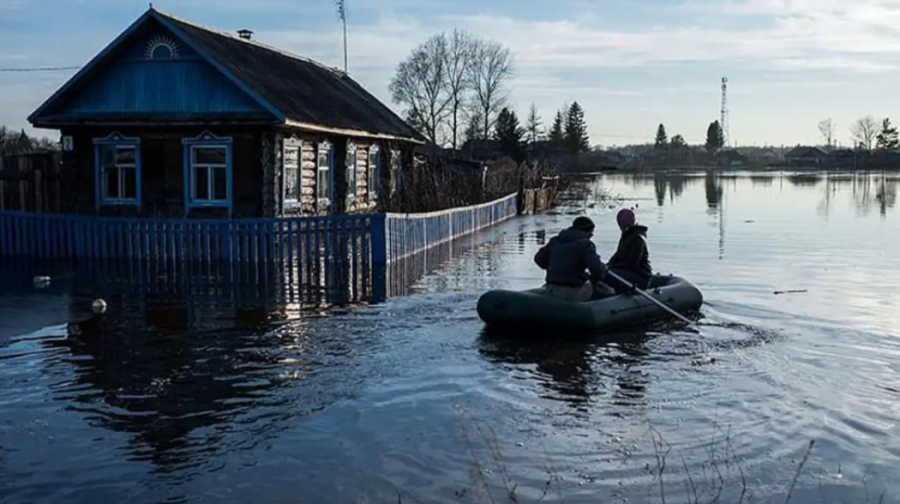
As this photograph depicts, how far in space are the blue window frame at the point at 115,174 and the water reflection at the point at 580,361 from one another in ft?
49.1

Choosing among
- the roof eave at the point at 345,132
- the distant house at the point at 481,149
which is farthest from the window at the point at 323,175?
the distant house at the point at 481,149

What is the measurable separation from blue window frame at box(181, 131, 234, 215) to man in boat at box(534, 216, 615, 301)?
42.5 feet

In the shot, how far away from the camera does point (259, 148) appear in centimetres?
2395

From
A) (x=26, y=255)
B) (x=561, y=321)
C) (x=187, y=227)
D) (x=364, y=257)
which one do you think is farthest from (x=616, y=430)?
(x=26, y=255)

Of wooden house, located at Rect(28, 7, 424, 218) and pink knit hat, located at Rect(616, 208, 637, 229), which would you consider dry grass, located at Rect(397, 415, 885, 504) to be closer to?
pink knit hat, located at Rect(616, 208, 637, 229)

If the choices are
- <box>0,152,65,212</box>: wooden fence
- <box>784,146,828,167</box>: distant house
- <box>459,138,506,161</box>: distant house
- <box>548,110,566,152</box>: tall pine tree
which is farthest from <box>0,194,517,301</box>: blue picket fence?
<box>784,146,828,167</box>: distant house

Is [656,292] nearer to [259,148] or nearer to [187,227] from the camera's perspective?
[187,227]

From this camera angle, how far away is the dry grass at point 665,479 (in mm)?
6953

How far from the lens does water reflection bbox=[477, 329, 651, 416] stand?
9.80 meters

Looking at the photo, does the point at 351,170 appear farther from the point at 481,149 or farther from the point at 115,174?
the point at 481,149

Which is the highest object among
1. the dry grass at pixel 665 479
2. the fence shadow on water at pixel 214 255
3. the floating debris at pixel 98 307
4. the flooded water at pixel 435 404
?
the fence shadow on water at pixel 214 255

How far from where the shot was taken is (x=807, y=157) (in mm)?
165375

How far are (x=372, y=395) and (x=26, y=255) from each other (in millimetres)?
14214

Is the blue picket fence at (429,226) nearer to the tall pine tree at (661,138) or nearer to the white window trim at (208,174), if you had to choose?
the white window trim at (208,174)
